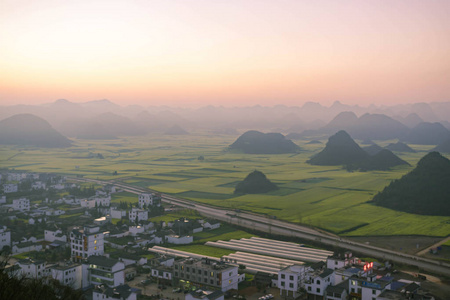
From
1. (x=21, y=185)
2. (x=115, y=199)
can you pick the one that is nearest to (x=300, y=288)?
(x=115, y=199)

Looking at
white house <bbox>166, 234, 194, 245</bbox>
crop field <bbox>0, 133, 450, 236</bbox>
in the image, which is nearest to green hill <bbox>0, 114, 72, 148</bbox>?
crop field <bbox>0, 133, 450, 236</bbox>

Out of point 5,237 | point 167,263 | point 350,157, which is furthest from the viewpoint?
point 350,157

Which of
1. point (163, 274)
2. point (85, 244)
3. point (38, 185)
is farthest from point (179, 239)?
point (38, 185)

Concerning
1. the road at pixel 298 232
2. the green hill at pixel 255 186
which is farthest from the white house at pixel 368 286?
the green hill at pixel 255 186

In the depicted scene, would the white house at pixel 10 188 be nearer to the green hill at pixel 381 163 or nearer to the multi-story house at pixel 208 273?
the multi-story house at pixel 208 273

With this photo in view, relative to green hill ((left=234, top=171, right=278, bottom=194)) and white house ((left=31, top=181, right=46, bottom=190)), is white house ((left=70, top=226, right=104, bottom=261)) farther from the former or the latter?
white house ((left=31, top=181, right=46, bottom=190))

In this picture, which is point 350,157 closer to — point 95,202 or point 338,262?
point 95,202
